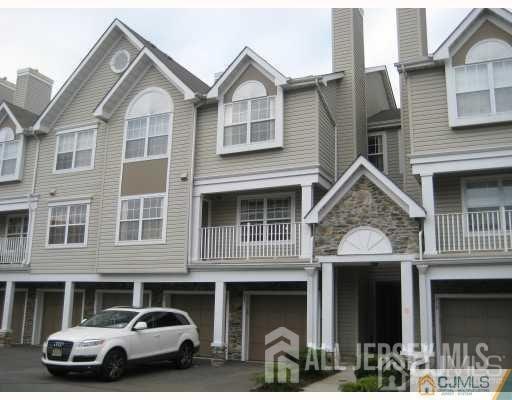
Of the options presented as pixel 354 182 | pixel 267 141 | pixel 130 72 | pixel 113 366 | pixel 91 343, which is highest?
pixel 130 72

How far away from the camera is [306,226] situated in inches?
640

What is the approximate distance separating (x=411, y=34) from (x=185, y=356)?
13.0 metres

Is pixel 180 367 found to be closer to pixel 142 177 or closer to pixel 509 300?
pixel 142 177

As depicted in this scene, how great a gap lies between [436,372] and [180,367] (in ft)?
22.0

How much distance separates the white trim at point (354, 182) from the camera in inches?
583

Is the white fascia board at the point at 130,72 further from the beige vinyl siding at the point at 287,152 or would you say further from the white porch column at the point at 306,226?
the white porch column at the point at 306,226

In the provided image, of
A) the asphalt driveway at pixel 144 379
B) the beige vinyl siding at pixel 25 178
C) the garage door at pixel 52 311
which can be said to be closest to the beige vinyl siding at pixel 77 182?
the beige vinyl siding at pixel 25 178

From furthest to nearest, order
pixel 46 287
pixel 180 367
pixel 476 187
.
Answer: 1. pixel 46 287
2. pixel 476 187
3. pixel 180 367

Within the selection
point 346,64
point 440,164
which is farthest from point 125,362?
point 346,64

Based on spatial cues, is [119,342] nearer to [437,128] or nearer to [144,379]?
[144,379]

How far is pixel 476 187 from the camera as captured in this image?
1620cm

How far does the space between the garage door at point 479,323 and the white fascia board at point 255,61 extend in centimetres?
844

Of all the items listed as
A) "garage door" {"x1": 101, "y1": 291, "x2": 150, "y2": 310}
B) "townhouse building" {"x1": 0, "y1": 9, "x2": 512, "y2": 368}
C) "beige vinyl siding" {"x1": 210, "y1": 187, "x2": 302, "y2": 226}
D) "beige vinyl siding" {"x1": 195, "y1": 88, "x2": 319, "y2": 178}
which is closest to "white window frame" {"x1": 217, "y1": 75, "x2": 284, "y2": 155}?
"townhouse building" {"x1": 0, "y1": 9, "x2": 512, "y2": 368}

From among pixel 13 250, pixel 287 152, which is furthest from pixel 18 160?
pixel 287 152
